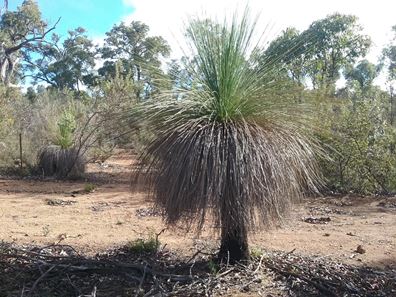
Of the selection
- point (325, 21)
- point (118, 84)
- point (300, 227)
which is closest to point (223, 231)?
point (300, 227)

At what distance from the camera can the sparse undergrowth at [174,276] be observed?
351 centimetres

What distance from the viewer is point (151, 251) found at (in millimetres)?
4293

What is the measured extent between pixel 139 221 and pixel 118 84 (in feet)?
28.0

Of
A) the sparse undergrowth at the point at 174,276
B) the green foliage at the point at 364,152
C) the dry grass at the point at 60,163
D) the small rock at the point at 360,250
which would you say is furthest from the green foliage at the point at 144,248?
the dry grass at the point at 60,163

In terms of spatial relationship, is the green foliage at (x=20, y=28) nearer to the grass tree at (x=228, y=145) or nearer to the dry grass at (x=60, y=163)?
the dry grass at (x=60, y=163)

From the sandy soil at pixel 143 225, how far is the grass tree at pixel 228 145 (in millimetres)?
540

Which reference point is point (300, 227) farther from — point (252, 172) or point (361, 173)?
point (361, 173)

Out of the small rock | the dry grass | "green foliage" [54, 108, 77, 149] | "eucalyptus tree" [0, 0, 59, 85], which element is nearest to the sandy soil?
the small rock

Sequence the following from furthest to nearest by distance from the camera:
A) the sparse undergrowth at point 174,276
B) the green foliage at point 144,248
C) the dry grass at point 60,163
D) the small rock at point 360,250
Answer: the dry grass at point 60,163 < the small rock at point 360,250 < the green foliage at point 144,248 < the sparse undergrowth at point 174,276

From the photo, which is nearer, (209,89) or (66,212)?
(209,89)

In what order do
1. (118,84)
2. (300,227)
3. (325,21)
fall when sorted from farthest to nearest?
(325,21) < (118,84) < (300,227)

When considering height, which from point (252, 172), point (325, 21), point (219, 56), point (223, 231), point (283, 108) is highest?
point (325, 21)

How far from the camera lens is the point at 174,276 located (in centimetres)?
355

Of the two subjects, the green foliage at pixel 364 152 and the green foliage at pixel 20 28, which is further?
the green foliage at pixel 20 28
